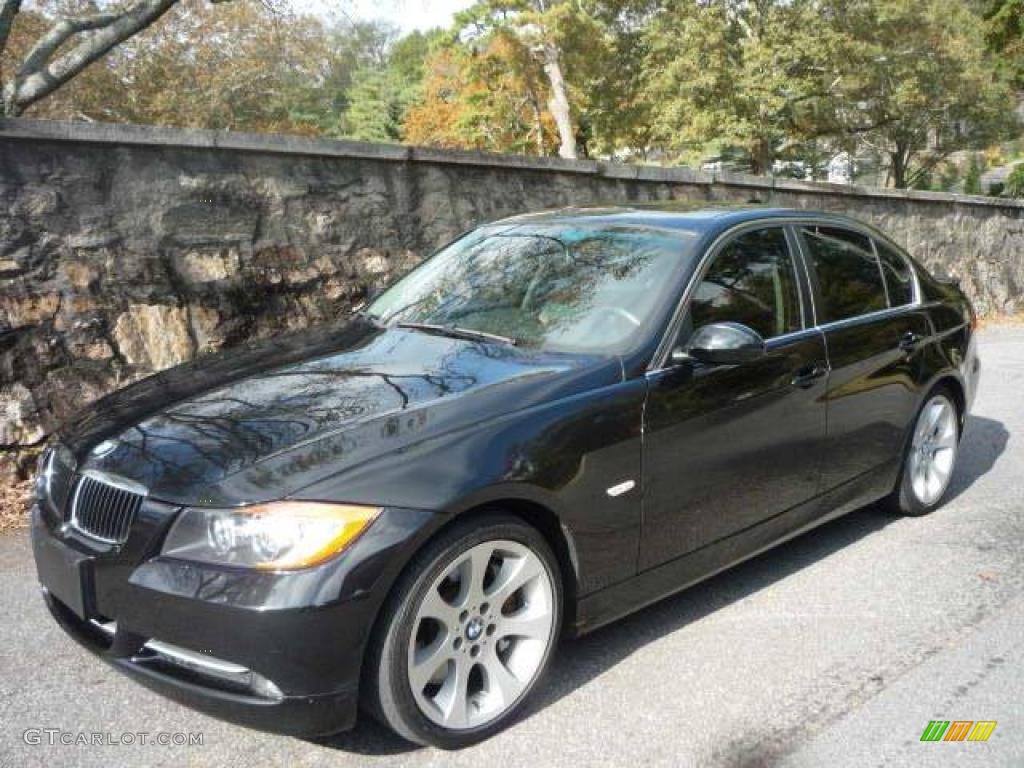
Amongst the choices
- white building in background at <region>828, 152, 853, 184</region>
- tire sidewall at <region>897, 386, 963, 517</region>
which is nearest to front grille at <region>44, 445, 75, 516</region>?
tire sidewall at <region>897, 386, 963, 517</region>

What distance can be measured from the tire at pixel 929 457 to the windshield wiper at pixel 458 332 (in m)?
2.39

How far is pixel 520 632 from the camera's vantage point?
9.91 ft

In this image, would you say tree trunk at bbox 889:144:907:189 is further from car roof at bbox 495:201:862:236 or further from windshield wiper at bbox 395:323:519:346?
windshield wiper at bbox 395:323:519:346

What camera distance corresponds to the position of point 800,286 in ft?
13.9

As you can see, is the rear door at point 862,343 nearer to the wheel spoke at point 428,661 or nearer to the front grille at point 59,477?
the wheel spoke at point 428,661

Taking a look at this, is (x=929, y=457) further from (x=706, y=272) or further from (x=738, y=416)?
(x=706, y=272)

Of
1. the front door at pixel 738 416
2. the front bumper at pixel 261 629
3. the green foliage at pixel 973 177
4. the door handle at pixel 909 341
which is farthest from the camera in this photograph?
the green foliage at pixel 973 177

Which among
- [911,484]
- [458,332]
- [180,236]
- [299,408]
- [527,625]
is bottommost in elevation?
[911,484]

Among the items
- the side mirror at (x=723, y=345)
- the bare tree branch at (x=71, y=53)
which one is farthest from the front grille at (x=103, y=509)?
the bare tree branch at (x=71, y=53)

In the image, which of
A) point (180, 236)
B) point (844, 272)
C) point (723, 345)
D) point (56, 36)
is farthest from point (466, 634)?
point (56, 36)

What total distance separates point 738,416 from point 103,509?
2233 mm

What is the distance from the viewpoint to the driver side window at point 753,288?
3752 mm

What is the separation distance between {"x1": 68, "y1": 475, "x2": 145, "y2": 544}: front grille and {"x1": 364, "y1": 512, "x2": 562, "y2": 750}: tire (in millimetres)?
782

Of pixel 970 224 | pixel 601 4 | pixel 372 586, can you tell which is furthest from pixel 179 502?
pixel 601 4
